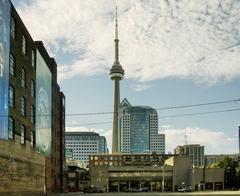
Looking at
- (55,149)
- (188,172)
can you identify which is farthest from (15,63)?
(188,172)

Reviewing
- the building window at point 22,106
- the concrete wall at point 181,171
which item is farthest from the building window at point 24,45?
the concrete wall at point 181,171

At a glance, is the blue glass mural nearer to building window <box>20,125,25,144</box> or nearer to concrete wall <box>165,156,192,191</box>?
building window <box>20,125,25,144</box>

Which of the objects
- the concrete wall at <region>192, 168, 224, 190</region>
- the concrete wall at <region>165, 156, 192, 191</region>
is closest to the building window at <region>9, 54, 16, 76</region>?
the concrete wall at <region>192, 168, 224, 190</region>

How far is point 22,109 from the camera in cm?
6341

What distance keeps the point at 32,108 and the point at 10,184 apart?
17.3 meters

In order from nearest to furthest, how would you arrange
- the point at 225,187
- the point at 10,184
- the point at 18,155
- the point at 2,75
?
the point at 2,75, the point at 10,184, the point at 18,155, the point at 225,187

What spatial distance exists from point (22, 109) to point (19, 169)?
304 inches

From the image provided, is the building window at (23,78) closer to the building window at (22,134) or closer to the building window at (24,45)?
the building window at (24,45)

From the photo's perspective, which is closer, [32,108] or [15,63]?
[15,63]

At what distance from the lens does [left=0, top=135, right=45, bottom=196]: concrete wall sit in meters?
52.2

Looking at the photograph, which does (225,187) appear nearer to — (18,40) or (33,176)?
(33,176)

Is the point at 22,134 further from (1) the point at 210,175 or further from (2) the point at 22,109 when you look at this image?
(1) the point at 210,175

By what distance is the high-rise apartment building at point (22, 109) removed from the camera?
5206 cm

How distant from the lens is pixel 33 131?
70.8 m
